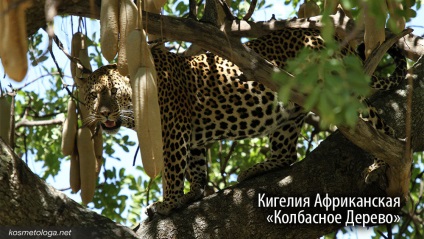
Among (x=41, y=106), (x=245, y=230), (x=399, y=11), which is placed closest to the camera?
(x=399, y=11)

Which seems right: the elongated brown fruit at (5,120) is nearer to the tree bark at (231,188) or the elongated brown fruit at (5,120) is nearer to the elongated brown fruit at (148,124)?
the tree bark at (231,188)

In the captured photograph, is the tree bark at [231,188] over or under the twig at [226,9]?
under

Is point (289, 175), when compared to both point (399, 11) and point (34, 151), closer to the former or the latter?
point (399, 11)

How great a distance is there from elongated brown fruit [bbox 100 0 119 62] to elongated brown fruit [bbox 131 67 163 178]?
187 mm

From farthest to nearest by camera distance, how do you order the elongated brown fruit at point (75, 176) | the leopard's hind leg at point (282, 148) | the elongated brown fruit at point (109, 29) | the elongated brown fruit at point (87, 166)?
1. the leopard's hind leg at point (282, 148)
2. the elongated brown fruit at point (75, 176)
3. the elongated brown fruit at point (87, 166)
4. the elongated brown fruit at point (109, 29)

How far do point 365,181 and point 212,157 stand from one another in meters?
3.68

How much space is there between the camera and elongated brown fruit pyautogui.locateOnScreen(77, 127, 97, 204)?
542 cm

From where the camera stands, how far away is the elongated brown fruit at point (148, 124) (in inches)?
126

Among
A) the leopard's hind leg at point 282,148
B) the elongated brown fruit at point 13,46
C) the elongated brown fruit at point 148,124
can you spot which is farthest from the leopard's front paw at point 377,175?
the elongated brown fruit at point 13,46

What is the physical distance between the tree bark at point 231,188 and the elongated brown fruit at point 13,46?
1.92 metres

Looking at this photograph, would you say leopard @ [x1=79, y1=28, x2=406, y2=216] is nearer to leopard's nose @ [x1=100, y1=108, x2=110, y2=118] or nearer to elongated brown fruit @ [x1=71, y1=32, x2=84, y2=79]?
leopard's nose @ [x1=100, y1=108, x2=110, y2=118]

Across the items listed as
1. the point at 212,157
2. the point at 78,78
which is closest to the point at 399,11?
the point at 78,78

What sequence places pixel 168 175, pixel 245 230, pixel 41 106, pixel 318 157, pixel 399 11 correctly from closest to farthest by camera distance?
pixel 399 11 → pixel 245 230 → pixel 318 157 → pixel 168 175 → pixel 41 106

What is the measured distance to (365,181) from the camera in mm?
6430
